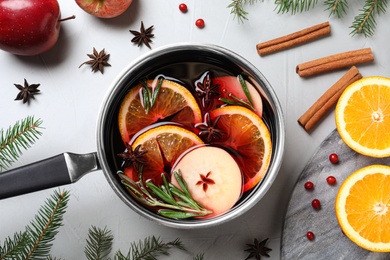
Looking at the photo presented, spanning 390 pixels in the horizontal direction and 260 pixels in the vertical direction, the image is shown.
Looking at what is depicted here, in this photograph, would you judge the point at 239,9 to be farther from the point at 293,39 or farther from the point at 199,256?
the point at 199,256

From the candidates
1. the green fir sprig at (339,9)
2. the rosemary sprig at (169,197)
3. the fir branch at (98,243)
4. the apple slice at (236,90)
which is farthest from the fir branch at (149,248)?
the green fir sprig at (339,9)

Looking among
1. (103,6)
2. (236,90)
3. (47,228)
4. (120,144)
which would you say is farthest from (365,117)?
(47,228)

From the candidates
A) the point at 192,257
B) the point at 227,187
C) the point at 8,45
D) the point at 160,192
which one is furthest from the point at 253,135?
the point at 8,45

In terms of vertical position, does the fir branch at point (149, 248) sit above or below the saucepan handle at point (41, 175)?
below

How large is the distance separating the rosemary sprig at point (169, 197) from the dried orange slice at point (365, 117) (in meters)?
0.41

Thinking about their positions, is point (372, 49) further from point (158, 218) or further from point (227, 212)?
point (158, 218)

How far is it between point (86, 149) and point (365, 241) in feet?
2.45

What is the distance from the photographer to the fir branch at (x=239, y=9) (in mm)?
1477

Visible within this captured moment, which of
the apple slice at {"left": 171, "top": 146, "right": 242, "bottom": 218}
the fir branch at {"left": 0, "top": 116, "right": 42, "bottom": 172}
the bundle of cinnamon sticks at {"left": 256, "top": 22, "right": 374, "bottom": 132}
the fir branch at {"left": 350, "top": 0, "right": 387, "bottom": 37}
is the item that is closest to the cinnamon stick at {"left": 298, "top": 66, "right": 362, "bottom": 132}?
the bundle of cinnamon sticks at {"left": 256, "top": 22, "right": 374, "bottom": 132}

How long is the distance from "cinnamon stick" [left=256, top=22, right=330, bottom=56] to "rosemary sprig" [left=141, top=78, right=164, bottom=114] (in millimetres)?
308

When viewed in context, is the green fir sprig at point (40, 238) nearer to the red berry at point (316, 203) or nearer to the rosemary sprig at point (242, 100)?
the rosemary sprig at point (242, 100)

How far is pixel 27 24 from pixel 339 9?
2.69 feet

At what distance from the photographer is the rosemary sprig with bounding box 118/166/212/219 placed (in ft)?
4.28

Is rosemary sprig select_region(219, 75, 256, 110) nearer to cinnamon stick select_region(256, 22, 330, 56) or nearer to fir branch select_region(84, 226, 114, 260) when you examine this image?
cinnamon stick select_region(256, 22, 330, 56)
